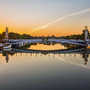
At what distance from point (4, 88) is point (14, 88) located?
83 cm

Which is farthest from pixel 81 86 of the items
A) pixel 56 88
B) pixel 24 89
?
pixel 24 89

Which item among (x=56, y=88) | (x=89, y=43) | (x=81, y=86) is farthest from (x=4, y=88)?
(x=89, y=43)

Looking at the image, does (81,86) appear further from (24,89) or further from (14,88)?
(14,88)

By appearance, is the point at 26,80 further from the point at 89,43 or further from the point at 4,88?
the point at 89,43

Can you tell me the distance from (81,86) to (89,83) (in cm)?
120

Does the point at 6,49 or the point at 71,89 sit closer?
the point at 71,89

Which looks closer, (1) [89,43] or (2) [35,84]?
(2) [35,84]

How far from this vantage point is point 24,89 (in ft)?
31.6

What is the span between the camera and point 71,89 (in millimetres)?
9484

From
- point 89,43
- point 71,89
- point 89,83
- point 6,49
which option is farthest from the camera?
point 89,43

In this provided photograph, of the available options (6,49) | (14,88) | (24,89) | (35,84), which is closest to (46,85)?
(35,84)

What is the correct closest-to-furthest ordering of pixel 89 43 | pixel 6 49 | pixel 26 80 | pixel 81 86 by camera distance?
1. pixel 81 86
2. pixel 26 80
3. pixel 6 49
4. pixel 89 43

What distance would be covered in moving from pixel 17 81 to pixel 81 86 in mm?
5856

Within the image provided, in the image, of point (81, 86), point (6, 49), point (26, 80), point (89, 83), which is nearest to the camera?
point (81, 86)
